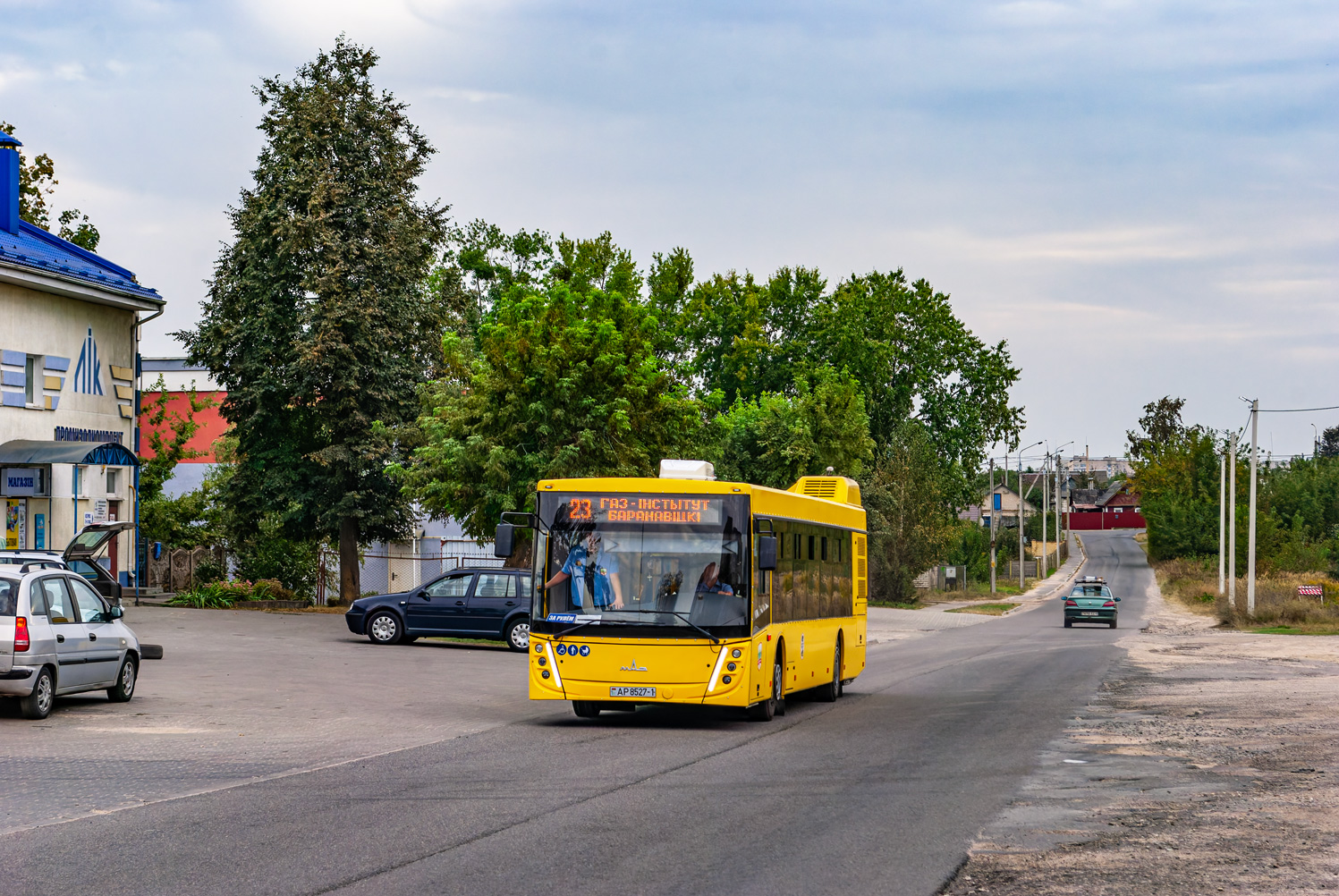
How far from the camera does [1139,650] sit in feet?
121

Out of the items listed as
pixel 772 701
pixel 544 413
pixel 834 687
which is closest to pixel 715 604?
pixel 772 701

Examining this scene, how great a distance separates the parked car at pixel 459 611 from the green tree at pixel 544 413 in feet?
10.7

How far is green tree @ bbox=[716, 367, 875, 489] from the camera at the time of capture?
67125 millimetres

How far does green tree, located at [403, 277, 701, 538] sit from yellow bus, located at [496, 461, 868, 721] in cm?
1580

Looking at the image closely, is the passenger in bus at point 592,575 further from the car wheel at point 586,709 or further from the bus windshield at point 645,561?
the car wheel at point 586,709

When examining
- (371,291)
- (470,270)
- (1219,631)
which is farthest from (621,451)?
(470,270)

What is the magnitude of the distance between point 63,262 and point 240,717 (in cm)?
2378

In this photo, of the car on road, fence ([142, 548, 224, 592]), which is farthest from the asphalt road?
the car on road

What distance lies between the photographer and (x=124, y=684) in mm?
18188

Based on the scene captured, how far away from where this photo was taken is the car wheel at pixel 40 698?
15.9 metres

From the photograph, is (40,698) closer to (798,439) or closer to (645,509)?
(645,509)

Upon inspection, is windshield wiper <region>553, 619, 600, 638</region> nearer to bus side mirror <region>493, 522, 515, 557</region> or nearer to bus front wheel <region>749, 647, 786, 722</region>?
bus side mirror <region>493, 522, 515, 557</region>

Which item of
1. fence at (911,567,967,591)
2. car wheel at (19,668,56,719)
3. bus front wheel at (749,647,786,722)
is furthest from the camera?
fence at (911,567,967,591)

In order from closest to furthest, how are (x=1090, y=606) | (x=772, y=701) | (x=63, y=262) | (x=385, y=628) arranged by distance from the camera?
(x=772, y=701) → (x=385, y=628) → (x=63, y=262) → (x=1090, y=606)
